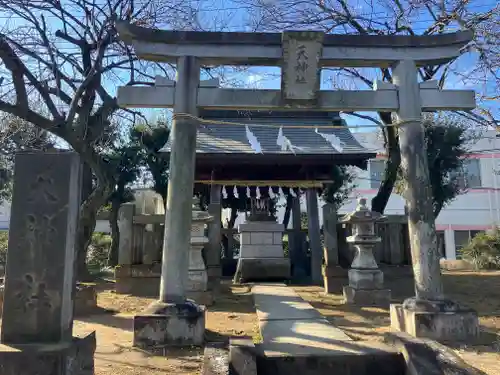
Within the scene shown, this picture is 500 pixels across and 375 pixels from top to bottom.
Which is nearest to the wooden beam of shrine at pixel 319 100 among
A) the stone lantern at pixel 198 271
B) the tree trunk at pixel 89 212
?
the stone lantern at pixel 198 271

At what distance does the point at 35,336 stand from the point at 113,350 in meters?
2.09

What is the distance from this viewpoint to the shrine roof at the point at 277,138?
36.2 feet

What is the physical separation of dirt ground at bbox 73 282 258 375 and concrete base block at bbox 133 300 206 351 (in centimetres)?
16

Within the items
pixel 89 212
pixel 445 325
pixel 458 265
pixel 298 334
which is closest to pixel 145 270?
pixel 89 212

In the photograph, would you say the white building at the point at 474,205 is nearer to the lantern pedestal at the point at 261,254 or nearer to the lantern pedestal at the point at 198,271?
the lantern pedestal at the point at 261,254

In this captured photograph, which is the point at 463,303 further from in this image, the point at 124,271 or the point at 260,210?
the point at 124,271

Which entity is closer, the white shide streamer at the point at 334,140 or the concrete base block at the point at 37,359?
the concrete base block at the point at 37,359

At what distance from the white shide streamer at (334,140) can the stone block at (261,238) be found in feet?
10.9

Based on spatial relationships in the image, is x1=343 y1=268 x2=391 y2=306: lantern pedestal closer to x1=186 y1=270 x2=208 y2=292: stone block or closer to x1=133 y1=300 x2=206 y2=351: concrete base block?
x1=186 y1=270 x2=208 y2=292: stone block

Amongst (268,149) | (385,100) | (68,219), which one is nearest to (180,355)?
(68,219)

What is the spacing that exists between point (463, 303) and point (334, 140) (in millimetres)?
5502

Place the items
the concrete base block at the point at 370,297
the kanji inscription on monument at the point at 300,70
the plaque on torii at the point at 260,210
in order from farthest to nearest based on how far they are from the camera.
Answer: the plaque on torii at the point at 260,210
the concrete base block at the point at 370,297
the kanji inscription on monument at the point at 300,70

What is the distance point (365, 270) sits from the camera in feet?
28.0

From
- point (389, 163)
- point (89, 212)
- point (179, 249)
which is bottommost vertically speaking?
point (179, 249)
